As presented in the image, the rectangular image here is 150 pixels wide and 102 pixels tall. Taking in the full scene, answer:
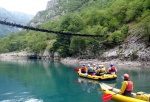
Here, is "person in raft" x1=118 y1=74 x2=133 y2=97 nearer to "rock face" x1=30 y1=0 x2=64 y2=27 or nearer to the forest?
the forest

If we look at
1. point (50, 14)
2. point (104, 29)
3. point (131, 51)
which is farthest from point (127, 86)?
point (50, 14)

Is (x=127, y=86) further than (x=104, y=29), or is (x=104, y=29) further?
(x=104, y=29)

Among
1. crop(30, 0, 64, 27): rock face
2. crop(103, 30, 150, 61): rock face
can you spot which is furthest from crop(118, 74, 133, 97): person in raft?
crop(30, 0, 64, 27): rock face

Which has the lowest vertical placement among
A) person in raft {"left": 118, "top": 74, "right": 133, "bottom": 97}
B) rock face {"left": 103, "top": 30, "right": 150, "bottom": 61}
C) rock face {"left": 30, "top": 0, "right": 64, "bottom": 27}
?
person in raft {"left": 118, "top": 74, "right": 133, "bottom": 97}

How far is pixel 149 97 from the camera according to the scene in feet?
34.1

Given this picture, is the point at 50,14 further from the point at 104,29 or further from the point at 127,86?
the point at 127,86

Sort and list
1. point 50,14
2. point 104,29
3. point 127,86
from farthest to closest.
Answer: point 50,14
point 104,29
point 127,86

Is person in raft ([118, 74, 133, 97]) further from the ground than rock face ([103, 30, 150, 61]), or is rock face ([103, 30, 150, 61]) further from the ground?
rock face ([103, 30, 150, 61])

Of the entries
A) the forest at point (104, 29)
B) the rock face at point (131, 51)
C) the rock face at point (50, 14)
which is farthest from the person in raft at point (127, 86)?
the rock face at point (50, 14)

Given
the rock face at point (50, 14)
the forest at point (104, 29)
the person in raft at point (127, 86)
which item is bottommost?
the person in raft at point (127, 86)

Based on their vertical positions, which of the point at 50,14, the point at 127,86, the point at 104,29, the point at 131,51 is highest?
the point at 50,14

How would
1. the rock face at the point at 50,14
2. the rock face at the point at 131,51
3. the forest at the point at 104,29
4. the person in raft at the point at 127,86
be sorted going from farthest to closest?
the rock face at the point at 50,14, the forest at the point at 104,29, the rock face at the point at 131,51, the person in raft at the point at 127,86

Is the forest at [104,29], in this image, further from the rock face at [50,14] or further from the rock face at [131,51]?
the rock face at [50,14]

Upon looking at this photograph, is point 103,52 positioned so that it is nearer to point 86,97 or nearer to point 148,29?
point 148,29
